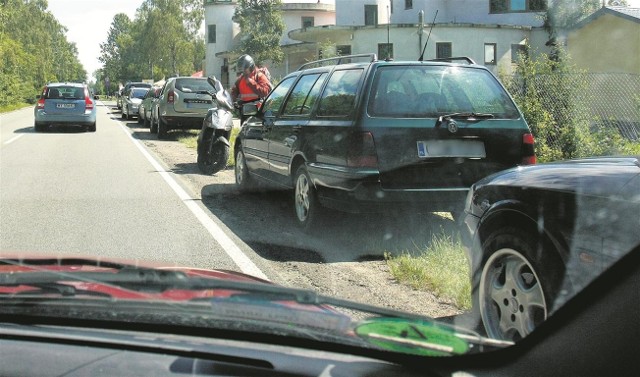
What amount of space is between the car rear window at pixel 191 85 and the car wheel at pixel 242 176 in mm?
10191

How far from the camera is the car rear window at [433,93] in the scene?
5.95 m

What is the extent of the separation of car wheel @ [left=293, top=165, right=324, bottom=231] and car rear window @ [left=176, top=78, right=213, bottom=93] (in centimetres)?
1294

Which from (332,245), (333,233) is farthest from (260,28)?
(332,245)

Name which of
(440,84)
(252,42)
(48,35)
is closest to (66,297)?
(440,84)

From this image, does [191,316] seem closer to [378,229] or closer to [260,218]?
[378,229]

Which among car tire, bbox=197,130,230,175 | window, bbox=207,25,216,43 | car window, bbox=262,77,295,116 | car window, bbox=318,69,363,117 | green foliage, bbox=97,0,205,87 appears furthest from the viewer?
green foliage, bbox=97,0,205,87

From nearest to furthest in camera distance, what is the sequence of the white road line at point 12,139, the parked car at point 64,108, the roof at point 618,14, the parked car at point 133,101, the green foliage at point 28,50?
the white road line at point 12,139
the roof at point 618,14
the parked car at point 64,108
the parked car at point 133,101
the green foliage at point 28,50

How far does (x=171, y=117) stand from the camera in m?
19.1

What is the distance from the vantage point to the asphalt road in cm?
609

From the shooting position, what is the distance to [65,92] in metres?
22.5

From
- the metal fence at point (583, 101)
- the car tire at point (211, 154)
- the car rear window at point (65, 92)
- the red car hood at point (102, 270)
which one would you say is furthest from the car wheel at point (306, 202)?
the car rear window at point (65, 92)

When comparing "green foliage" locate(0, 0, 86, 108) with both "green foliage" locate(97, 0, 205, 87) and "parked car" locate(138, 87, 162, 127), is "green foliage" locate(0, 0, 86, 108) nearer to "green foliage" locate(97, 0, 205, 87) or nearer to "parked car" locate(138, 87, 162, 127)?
"green foliage" locate(97, 0, 205, 87)

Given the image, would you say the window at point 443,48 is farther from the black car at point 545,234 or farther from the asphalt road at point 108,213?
the black car at point 545,234

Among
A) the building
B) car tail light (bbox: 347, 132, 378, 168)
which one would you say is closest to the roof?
the building
